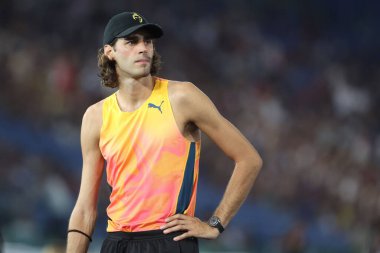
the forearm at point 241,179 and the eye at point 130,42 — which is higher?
the eye at point 130,42

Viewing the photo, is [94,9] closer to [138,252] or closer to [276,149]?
[276,149]

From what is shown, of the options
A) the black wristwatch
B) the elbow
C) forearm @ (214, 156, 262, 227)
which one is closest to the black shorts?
the black wristwatch

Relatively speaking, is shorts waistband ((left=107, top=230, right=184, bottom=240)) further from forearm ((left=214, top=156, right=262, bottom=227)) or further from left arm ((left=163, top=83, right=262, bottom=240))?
forearm ((left=214, top=156, right=262, bottom=227))

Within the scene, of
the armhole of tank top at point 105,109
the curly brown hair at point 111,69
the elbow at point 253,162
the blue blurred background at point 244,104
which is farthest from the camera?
the blue blurred background at point 244,104

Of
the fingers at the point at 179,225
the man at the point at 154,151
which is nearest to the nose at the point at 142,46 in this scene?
the man at the point at 154,151

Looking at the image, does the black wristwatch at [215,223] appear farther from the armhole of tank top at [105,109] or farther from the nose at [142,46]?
the nose at [142,46]

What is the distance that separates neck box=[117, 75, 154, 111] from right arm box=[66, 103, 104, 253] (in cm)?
15

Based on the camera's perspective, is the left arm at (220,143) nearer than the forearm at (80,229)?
Yes

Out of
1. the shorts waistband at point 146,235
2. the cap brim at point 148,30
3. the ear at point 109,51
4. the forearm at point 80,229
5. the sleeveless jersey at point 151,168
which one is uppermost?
the cap brim at point 148,30

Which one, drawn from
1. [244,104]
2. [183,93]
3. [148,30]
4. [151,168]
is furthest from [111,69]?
[244,104]

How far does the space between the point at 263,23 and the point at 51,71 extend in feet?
14.8

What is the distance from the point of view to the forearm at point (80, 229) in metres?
4.69

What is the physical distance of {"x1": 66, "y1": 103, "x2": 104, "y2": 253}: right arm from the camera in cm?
459

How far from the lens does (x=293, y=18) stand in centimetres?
1602
